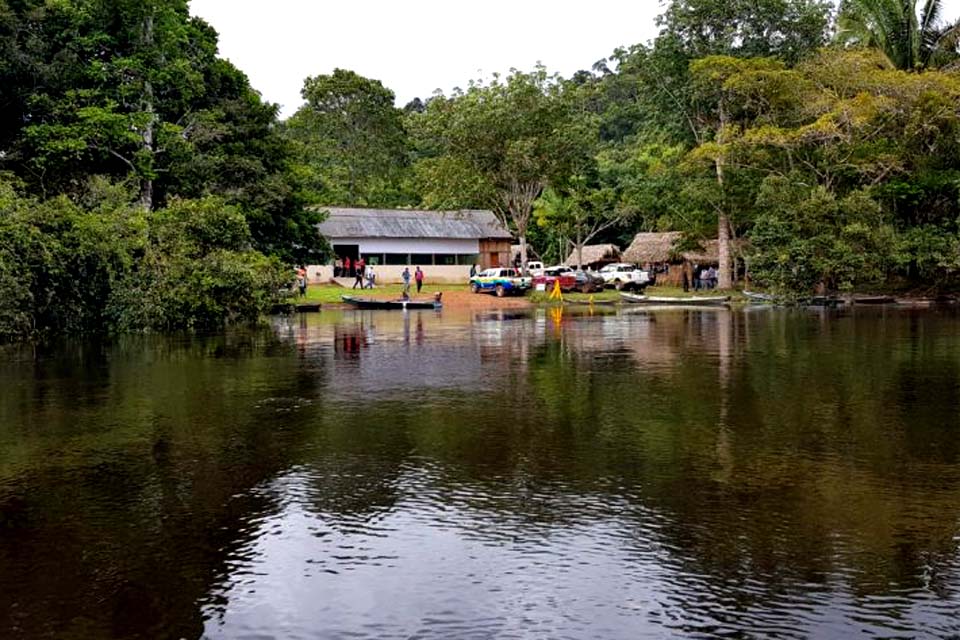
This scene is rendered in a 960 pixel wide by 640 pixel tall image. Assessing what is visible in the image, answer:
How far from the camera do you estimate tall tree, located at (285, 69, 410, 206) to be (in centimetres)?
6950

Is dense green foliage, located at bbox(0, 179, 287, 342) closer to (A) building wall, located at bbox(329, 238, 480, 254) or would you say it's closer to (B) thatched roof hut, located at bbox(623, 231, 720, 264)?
(A) building wall, located at bbox(329, 238, 480, 254)

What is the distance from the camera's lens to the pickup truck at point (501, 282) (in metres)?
47.9

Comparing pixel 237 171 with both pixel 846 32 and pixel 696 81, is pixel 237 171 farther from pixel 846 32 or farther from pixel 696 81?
pixel 846 32

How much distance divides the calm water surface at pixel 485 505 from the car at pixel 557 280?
31.9 meters

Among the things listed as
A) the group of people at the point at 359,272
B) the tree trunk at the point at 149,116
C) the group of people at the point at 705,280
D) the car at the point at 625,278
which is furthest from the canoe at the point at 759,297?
the tree trunk at the point at 149,116

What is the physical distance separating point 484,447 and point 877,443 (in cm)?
435

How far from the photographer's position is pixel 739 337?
23.8 meters

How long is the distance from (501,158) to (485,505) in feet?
138

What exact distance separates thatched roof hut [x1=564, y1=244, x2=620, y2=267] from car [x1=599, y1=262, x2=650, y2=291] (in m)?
8.86

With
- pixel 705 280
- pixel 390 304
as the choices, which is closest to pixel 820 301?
pixel 705 280

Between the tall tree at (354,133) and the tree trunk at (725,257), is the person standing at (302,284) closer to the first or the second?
the tall tree at (354,133)

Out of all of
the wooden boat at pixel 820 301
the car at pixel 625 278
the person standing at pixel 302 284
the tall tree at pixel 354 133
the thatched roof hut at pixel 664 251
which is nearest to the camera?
the wooden boat at pixel 820 301

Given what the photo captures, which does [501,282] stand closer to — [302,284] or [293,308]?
[302,284]

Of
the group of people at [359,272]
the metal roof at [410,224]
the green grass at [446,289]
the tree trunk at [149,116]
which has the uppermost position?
the tree trunk at [149,116]
